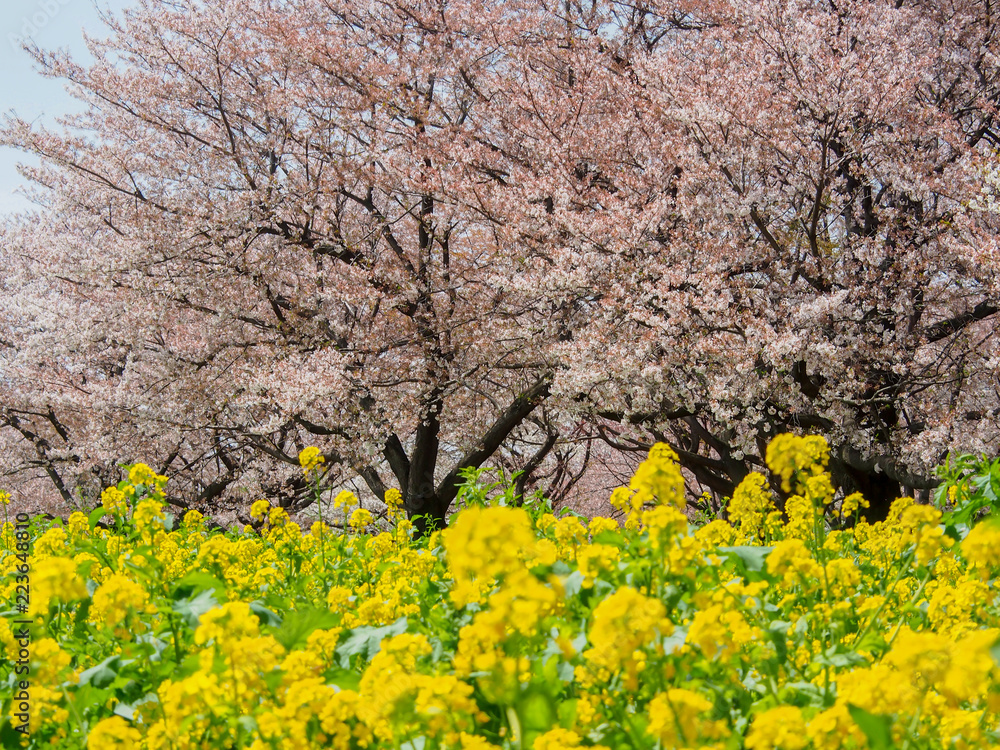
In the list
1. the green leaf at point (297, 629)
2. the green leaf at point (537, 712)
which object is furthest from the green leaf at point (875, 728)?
the green leaf at point (297, 629)

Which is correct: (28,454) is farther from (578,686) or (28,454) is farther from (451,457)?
(578,686)

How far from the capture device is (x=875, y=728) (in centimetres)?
136

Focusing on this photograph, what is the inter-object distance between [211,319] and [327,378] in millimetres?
A: 3064

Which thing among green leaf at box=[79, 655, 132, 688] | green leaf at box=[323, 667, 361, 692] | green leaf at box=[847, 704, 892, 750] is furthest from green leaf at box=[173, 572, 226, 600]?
green leaf at box=[847, 704, 892, 750]

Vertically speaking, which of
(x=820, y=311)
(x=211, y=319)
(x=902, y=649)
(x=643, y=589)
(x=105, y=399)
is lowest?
(x=902, y=649)

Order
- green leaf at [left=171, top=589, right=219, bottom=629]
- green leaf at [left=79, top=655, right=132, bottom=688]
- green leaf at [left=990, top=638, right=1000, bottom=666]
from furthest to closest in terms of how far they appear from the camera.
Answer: green leaf at [left=171, top=589, right=219, bottom=629], green leaf at [left=79, top=655, right=132, bottom=688], green leaf at [left=990, top=638, right=1000, bottom=666]

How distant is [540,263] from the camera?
9.19 meters

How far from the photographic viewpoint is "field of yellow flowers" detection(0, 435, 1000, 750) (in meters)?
1.44

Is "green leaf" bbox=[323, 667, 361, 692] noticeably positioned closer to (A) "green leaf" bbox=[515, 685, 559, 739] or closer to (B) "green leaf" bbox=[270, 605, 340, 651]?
(B) "green leaf" bbox=[270, 605, 340, 651]

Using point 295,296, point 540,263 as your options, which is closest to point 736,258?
point 540,263

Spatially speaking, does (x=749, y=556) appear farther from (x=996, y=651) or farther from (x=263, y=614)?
(x=263, y=614)

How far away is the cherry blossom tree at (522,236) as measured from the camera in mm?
8180

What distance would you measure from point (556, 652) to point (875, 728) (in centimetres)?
72

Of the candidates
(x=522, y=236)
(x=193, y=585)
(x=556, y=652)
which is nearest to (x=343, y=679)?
(x=556, y=652)
